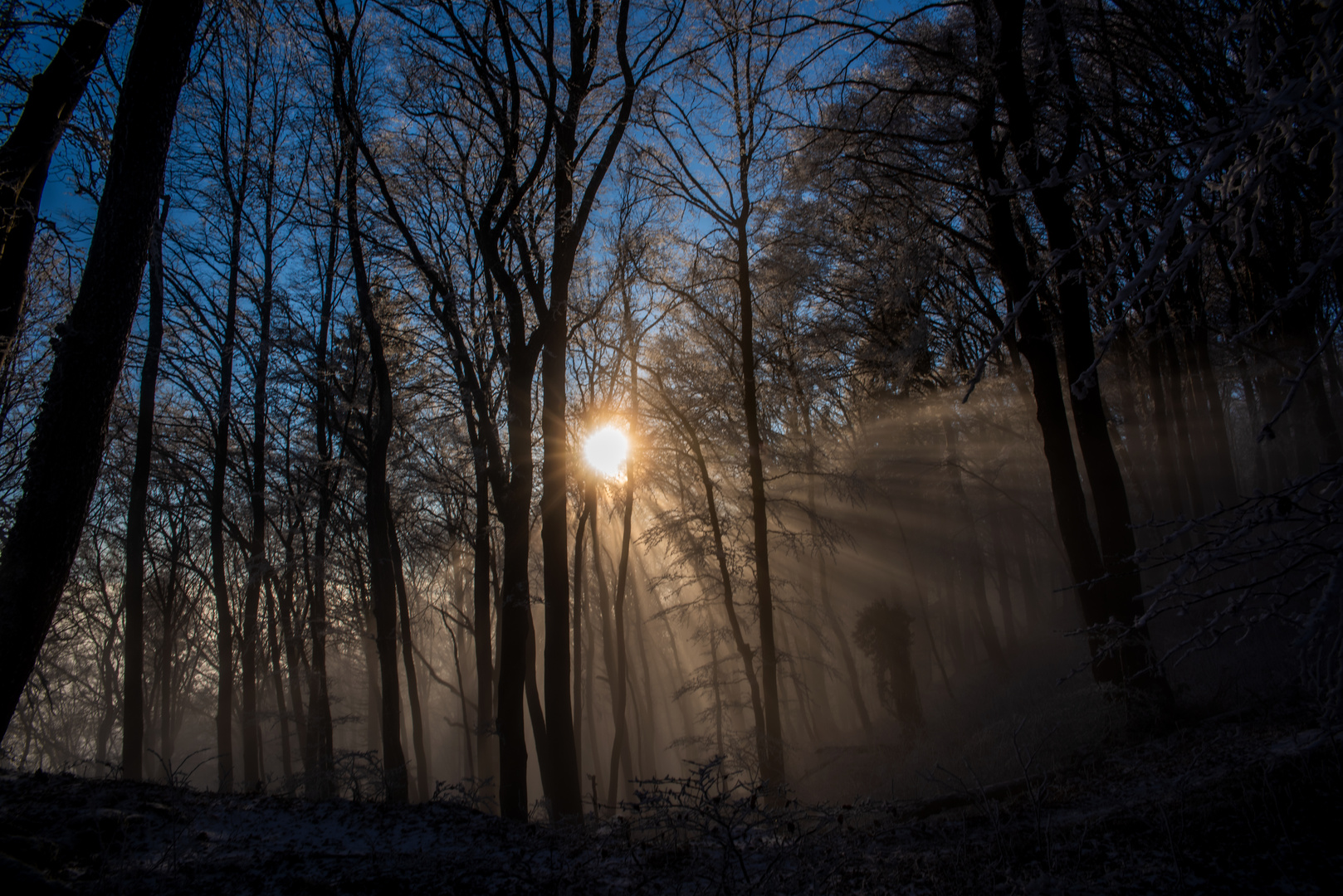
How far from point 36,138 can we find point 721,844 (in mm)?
7437

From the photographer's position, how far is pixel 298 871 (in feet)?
11.3

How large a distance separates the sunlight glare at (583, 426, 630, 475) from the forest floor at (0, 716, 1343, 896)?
9562 millimetres

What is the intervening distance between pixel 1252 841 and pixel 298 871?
16.2 feet

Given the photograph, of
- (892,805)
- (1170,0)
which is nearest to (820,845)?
(892,805)

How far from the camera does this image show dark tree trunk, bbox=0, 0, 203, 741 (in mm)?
3932

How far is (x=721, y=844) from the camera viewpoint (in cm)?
338

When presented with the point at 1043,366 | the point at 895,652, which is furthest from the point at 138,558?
the point at 895,652

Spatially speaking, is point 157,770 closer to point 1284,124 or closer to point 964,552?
point 964,552

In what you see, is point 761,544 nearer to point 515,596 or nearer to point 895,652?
point 515,596

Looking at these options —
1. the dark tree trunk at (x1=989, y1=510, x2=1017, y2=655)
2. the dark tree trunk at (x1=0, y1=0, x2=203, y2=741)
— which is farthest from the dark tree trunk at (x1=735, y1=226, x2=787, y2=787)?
the dark tree trunk at (x1=989, y1=510, x2=1017, y2=655)

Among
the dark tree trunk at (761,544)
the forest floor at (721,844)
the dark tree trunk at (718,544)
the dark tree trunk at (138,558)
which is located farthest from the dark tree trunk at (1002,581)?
the dark tree trunk at (138,558)

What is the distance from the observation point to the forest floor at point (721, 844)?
3023 mm

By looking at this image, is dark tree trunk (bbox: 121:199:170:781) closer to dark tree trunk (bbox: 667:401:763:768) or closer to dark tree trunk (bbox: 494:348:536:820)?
dark tree trunk (bbox: 494:348:536:820)

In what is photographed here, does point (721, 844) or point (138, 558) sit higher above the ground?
point (138, 558)
